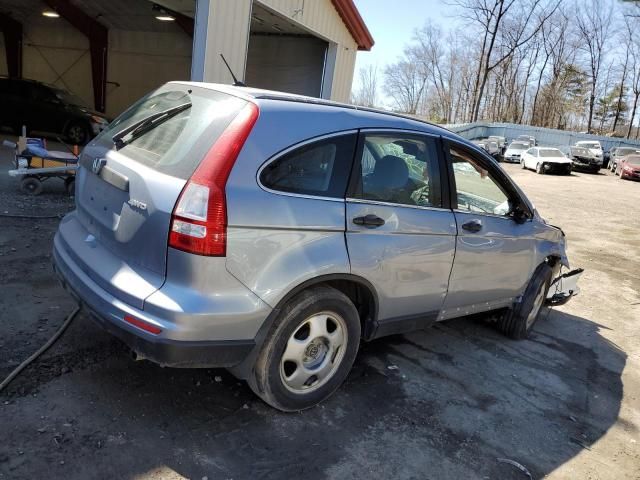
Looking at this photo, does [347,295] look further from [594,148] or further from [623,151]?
[623,151]

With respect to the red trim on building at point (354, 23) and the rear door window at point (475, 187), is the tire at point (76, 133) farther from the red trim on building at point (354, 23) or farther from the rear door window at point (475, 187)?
the rear door window at point (475, 187)

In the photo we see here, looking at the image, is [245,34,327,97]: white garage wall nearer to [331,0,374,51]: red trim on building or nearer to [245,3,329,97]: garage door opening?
[245,3,329,97]: garage door opening

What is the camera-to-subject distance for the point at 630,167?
30562mm

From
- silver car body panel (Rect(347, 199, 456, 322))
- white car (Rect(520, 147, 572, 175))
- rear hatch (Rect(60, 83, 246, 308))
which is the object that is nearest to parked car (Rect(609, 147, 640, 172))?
white car (Rect(520, 147, 572, 175))

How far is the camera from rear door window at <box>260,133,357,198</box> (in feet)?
9.20

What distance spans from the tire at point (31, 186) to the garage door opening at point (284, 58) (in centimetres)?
809

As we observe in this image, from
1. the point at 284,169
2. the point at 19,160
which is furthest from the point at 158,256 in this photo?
the point at 19,160

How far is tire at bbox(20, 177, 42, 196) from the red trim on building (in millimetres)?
7465

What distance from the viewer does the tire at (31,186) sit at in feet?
25.4

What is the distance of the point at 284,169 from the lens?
283cm

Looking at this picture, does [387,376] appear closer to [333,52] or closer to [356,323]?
[356,323]

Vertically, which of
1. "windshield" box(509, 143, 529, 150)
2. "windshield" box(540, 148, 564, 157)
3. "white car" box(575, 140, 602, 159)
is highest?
"white car" box(575, 140, 602, 159)

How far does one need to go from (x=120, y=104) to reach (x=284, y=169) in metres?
20.4

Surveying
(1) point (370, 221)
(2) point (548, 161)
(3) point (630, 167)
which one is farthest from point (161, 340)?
(3) point (630, 167)
